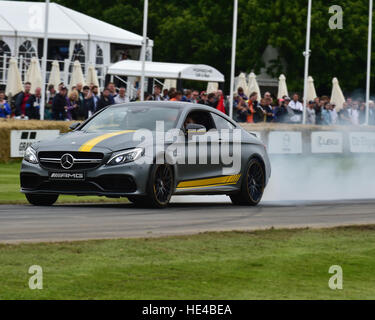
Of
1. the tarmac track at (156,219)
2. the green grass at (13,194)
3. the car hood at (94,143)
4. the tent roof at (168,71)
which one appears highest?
the tent roof at (168,71)

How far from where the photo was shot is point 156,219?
1345cm

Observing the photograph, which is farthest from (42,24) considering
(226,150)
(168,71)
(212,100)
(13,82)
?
(226,150)

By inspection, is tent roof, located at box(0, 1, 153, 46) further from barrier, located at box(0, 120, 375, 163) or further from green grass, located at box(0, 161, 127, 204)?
green grass, located at box(0, 161, 127, 204)

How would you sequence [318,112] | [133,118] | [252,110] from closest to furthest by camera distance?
[133,118] < [252,110] < [318,112]

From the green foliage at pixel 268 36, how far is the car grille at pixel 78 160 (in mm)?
52802

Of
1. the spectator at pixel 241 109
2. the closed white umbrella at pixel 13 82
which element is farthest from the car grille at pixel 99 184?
the closed white umbrella at pixel 13 82

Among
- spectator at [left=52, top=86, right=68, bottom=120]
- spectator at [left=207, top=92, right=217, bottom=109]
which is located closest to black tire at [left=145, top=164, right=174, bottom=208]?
spectator at [left=52, top=86, right=68, bottom=120]

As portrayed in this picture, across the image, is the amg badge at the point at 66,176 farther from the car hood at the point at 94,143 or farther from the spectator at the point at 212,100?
the spectator at the point at 212,100

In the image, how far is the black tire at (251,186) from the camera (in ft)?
54.4

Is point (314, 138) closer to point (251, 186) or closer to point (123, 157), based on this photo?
point (251, 186)

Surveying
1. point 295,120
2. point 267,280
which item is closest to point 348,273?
point 267,280

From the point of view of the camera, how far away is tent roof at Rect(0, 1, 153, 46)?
4725cm

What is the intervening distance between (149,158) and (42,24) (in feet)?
113
